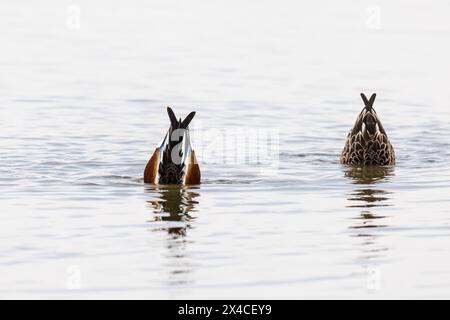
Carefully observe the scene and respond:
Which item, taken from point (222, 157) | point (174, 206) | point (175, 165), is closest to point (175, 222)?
point (174, 206)

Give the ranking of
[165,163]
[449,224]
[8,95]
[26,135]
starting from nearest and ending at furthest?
Answer: 1. [449,224]
2. [165,163]
3. [26,135]
4. [8,95]

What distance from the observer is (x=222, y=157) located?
17469 millimetres

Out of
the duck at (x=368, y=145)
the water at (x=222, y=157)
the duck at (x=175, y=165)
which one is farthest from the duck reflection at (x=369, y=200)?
the duck at (x=175, y=165)

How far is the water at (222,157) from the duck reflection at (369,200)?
21 millimetres

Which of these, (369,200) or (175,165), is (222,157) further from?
(369,200)

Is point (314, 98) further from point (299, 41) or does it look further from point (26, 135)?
point (299, 41)

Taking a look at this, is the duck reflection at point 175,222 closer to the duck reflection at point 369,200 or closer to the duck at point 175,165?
the duck at point 175,165

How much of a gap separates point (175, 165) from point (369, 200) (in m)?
2.05

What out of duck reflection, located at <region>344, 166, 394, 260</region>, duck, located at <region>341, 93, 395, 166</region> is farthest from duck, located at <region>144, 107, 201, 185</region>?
duck, located at <region>341, 93, 395, 166</region>

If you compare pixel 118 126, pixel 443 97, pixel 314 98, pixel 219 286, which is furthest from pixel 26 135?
pixel 219 286

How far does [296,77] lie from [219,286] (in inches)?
605

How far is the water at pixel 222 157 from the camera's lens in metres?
10.8

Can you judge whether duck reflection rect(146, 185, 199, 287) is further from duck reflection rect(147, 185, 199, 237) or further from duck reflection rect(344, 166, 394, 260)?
duck reflection rect(344, 166, 394, 260)

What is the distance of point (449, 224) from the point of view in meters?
12.7
